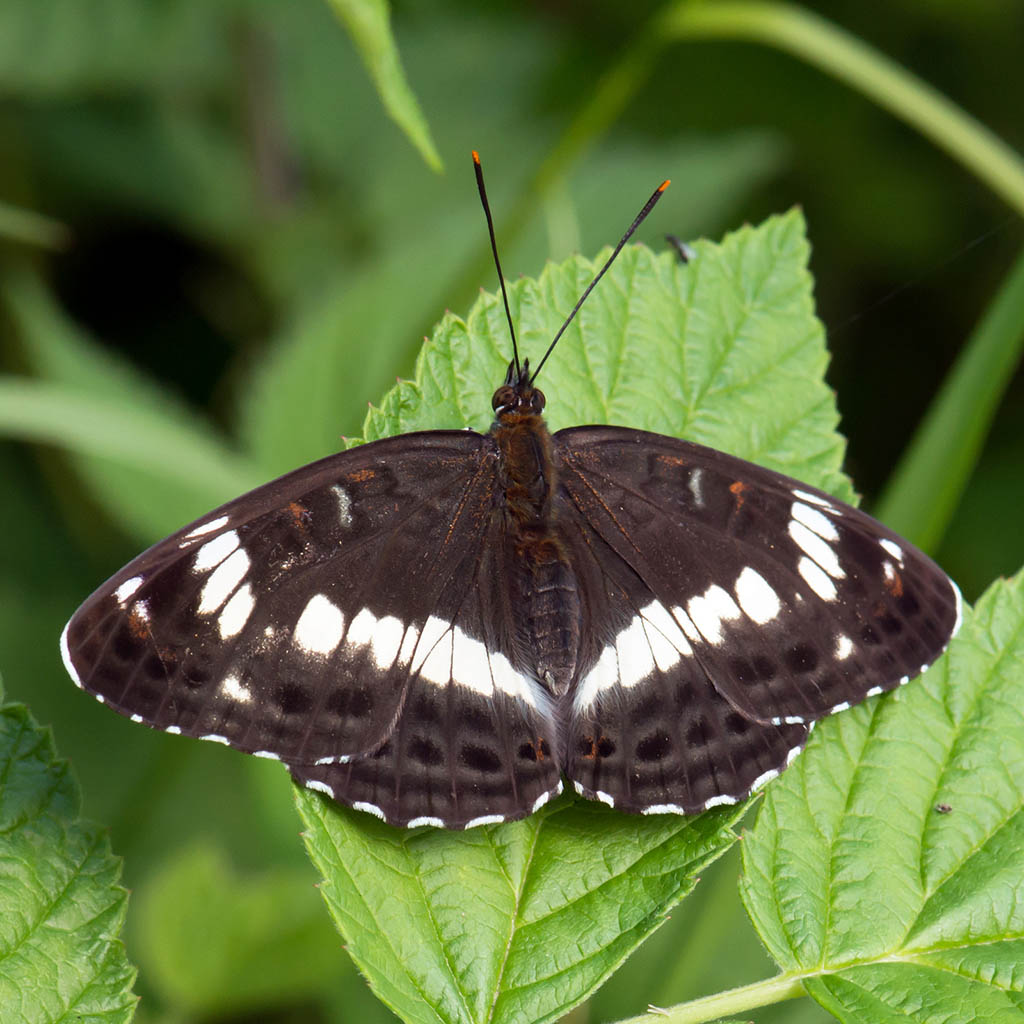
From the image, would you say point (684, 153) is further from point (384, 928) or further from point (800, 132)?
point (384, 928)

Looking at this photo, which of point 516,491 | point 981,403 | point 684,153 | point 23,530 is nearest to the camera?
point 516,491

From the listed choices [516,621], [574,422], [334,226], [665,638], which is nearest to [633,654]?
[665,638]

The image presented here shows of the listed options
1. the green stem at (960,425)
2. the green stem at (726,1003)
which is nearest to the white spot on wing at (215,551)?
the green stem at (726,1003)

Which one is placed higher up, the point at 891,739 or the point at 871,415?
the point at 891,739

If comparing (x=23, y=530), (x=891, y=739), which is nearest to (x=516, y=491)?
(x=891, y=739)

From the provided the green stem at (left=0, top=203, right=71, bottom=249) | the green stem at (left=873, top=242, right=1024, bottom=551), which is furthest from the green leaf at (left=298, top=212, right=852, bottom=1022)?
the green stem at (left=0, top=203, right=71, bottom=249)

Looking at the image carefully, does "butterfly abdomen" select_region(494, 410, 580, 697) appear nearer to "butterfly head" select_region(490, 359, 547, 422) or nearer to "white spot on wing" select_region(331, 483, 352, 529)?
"butterfly head" select_region(490, 359, 547, 422)
